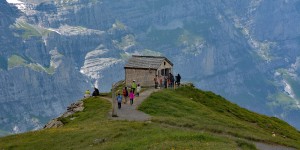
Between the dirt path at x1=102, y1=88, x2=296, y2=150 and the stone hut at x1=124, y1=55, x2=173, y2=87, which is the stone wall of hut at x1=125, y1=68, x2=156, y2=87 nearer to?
the stone hut at x1=124, y1=55, x2=173, y2=87

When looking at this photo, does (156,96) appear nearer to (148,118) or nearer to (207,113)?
(207,113)

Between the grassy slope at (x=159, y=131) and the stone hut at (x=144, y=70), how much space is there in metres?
12.8

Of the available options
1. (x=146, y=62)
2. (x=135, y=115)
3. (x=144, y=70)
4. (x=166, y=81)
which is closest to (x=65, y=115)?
(x=135, y=115)

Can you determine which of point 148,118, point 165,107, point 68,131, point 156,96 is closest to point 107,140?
point 68,131

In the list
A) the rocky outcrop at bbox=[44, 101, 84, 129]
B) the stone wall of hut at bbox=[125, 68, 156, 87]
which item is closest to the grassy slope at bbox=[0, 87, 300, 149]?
the rocky outcrop at bbox=[44, 101, 84, 129]

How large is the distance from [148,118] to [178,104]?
55.1 feet

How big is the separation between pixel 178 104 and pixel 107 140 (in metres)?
36.5

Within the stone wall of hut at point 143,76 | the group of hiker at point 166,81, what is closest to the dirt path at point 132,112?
the group of hiker at point 166,81

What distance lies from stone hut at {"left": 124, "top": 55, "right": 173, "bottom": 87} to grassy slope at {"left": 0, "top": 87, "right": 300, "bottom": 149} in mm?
12843

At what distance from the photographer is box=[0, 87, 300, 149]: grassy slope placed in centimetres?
6203

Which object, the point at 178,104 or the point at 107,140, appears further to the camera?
the point at 178,104

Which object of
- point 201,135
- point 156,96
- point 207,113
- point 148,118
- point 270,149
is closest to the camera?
point 201,135

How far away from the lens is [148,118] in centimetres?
8644

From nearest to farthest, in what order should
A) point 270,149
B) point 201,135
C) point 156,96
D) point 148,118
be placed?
1. point 201,135
2. point 270,149
3. point 148,118
4. point 156,96
